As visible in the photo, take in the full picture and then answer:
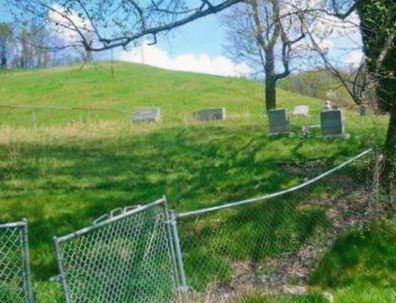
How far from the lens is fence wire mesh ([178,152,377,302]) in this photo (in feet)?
28.3

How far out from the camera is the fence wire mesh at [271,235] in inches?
340

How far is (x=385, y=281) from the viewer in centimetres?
890

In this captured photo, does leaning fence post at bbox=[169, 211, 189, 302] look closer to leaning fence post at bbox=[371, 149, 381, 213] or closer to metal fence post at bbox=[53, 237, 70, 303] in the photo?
metal fence post at bbox=[53, 237, 70, 303]

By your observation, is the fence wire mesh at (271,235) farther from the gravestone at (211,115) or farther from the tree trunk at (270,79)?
the tree trunk at (270,79)

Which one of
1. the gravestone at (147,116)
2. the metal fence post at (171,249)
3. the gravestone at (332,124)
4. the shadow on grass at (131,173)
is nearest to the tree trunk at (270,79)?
the gravestone at (147,116)

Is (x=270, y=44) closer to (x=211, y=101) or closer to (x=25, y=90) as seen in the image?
(x=211, y=101)

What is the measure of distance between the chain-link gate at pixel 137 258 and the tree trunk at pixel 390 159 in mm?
5413

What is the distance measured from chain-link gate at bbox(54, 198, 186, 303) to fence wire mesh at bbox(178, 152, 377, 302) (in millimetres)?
540

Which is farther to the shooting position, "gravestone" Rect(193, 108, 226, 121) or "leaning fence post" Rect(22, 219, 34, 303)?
"gravestone" Rect(193, 108, 226, 121)

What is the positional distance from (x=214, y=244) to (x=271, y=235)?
0.96 m

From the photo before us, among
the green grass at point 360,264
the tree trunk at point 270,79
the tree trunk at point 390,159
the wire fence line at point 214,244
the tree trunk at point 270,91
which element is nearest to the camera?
the wire fence line at point 214,244

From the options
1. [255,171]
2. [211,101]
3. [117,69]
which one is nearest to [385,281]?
[255,171]

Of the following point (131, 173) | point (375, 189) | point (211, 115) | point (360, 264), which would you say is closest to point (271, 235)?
point (360, 264)

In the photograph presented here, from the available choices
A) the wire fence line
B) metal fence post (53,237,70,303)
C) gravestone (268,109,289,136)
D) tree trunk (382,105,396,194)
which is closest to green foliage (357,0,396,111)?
tree trunk (382,105,396,194)
